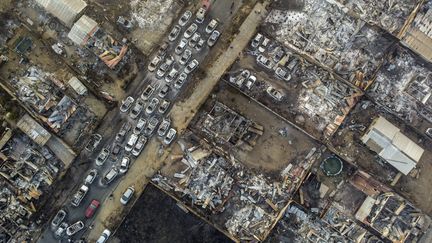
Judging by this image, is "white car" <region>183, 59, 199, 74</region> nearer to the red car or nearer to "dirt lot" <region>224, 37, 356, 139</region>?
"dirt lot" <region>224, 37, 356, 139</region>

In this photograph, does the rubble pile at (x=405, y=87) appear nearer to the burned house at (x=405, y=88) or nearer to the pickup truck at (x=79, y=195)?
the burned house at (x=405, y=88)

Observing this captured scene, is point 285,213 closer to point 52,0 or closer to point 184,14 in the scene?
point 184,14

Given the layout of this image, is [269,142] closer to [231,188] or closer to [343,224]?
[231,188]

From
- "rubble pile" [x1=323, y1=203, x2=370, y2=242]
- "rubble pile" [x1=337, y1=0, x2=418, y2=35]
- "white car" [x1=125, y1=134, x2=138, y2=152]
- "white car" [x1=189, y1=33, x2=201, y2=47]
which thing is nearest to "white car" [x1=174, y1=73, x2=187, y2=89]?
"white car" [x1=189, y1=33, x2=201, y2=47]

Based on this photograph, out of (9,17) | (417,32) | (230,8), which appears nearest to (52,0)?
(9,17)

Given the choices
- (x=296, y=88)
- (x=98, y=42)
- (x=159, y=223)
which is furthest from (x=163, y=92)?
(x=296, y=88)
